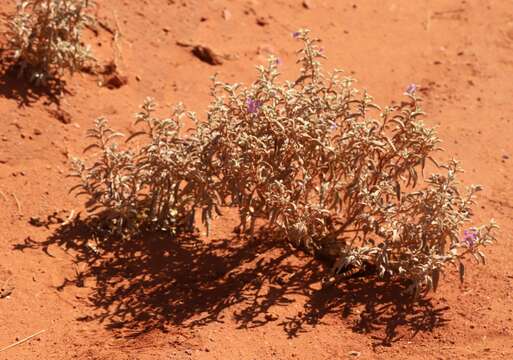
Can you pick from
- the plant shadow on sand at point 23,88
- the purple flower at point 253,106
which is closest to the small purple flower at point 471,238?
the purple flower at point 253,106

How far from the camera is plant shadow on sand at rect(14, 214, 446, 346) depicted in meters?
3.93

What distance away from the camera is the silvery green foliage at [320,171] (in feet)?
13.0

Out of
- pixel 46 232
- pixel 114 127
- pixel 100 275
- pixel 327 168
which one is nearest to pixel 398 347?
pixel 327 168

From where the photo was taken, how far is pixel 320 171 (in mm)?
4211

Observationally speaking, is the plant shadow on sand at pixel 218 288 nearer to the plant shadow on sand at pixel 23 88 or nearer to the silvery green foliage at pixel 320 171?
the silvery green foliage at pixel 320 171

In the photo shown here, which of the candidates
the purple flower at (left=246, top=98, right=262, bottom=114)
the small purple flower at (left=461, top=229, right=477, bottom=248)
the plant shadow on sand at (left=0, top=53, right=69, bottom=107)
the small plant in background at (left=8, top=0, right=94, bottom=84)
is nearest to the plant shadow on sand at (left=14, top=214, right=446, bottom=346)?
the small purple flower at (left=461, top=229, right=477, bottom=248)

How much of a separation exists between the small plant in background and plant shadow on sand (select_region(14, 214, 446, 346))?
4.58 feet

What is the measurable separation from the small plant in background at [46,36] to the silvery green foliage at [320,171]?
139 centimetres

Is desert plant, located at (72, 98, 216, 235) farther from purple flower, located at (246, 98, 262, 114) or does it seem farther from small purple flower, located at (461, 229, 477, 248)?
small purple flower, located at (461, 229, 477, 248)

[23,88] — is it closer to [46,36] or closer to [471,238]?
[46,36]

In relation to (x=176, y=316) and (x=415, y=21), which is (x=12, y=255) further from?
(x=415, y=21)

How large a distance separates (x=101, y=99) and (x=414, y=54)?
9.33 ft

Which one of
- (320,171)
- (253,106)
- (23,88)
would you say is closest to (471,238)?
(320,171)

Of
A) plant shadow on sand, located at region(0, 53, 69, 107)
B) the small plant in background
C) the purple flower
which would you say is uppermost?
the small plant in background
